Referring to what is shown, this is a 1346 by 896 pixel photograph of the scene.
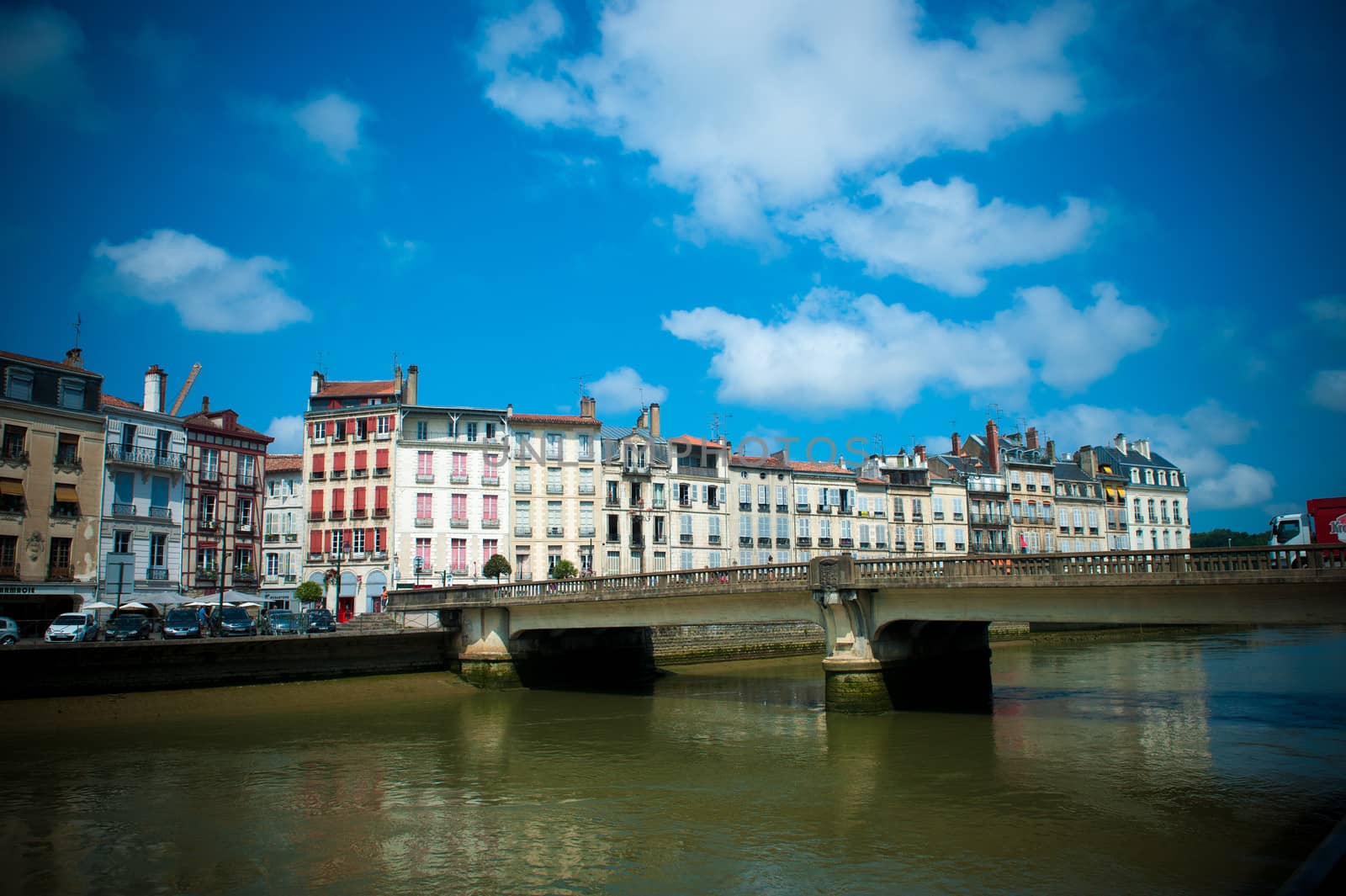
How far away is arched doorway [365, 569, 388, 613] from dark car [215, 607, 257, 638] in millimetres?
13608

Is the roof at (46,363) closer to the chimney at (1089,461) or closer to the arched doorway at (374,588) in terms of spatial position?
the arched doorway at (374,588)

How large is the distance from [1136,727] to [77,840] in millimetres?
25789

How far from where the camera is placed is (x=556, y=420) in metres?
57.3

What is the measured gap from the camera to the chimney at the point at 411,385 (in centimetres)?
5769

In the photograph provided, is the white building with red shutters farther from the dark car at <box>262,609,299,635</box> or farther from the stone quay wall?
the stone quay wall

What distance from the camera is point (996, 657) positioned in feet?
170

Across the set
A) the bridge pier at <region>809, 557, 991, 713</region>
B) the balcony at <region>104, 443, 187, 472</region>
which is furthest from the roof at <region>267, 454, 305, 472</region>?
the bridge pier at <region>809, 557, 991, 713</region>

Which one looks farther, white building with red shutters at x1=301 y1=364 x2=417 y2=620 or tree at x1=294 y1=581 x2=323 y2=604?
white building with red shutters at x1=301 y1=364 x2=417 y2=620

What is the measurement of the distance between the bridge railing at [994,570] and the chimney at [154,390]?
20.5 m

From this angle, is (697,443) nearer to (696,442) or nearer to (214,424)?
(696,442)

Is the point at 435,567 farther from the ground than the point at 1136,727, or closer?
farther from the ground

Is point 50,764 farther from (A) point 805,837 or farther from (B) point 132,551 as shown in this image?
(B) point 132,551

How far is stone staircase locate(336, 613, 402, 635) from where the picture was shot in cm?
4375

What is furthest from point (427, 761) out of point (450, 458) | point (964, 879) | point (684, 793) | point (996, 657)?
point (996, 657)
